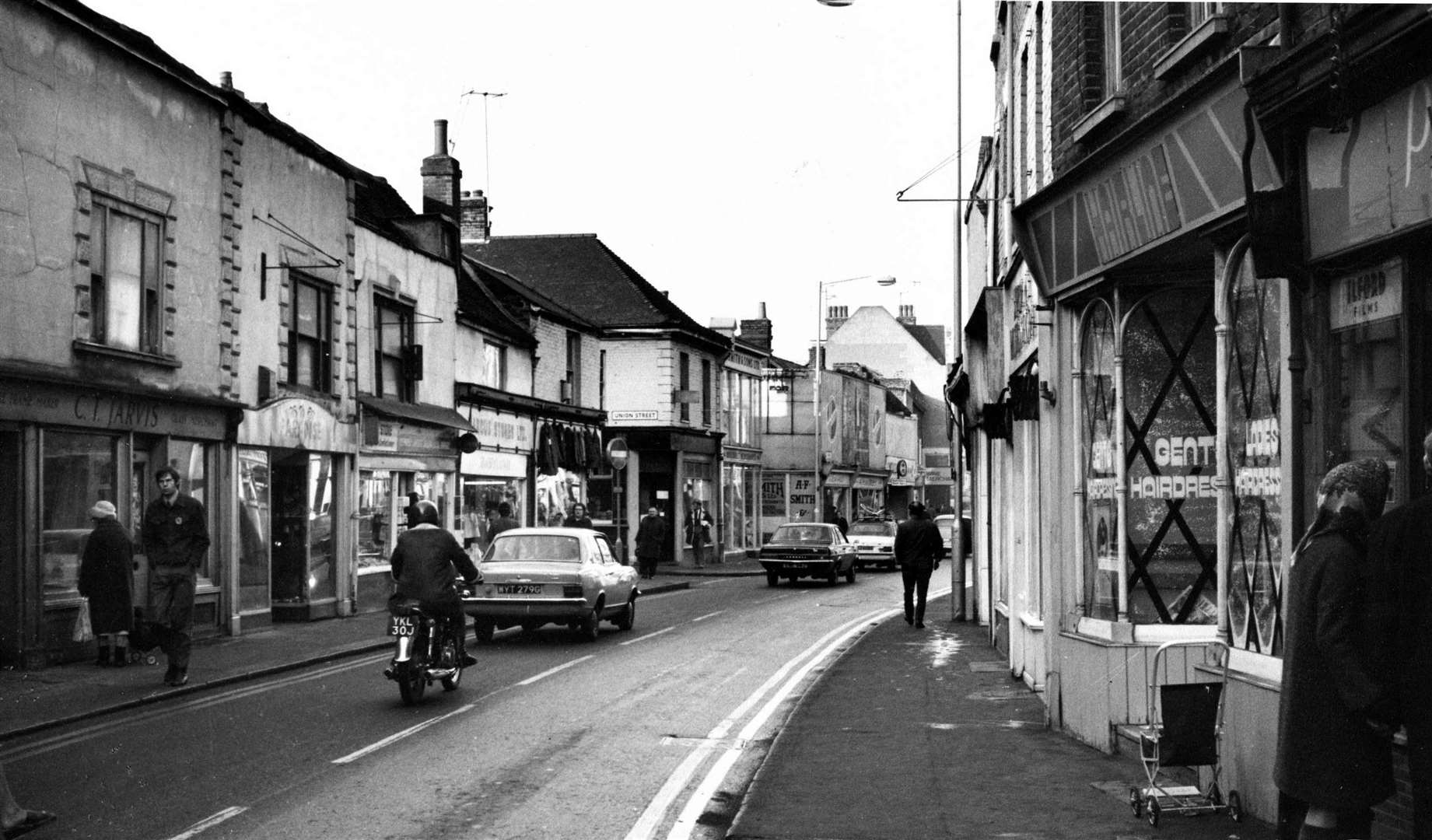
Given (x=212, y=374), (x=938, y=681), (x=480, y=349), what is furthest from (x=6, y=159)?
(x=480, y=349)

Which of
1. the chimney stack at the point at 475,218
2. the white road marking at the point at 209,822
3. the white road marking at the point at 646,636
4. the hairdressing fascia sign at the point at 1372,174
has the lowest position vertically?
the white road marking at the point at 646,636

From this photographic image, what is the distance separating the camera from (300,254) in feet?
78.9

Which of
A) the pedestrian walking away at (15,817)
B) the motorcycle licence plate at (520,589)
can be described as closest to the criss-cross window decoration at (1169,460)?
the pedestrian walking away at (15,817)

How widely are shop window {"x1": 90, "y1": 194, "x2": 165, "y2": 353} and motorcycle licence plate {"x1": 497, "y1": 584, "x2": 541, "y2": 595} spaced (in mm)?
5377

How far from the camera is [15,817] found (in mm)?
7934

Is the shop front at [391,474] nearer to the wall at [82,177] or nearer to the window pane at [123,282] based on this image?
the wall at [82,177]

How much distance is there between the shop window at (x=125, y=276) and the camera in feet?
60.6

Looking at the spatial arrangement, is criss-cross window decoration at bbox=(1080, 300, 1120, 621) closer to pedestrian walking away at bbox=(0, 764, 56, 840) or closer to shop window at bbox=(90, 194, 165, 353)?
pedestrian walking away at bbox=(0, 764, 56, 840)

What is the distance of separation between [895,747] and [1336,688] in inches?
230

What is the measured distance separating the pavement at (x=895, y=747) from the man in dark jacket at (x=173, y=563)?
0.47 meters

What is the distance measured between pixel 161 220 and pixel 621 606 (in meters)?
8.23

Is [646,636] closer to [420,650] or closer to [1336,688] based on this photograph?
[420,650]

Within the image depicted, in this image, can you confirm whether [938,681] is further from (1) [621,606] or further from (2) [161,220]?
(2) [161,220]

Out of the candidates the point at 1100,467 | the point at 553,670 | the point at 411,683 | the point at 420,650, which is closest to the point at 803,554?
the point at 553,670
